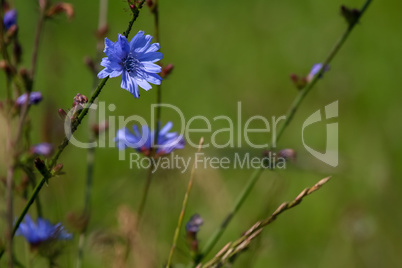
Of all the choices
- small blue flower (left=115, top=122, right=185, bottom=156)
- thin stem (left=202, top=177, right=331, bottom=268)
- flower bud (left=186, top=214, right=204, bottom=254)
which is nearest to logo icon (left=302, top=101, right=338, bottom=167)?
small blue flower (left=115, top=122, right=185, bottom=156)

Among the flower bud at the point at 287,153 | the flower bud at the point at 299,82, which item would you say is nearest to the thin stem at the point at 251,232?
the flower bud at the point at 287,153

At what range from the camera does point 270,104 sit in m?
4.72

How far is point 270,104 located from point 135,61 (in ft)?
10.6

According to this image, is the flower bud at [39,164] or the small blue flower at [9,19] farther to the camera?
the small blue flower at [9,19]

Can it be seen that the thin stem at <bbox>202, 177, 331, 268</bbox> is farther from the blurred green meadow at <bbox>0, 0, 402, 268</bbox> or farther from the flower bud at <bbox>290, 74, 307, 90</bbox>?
the blurred green meadow at <bbox>0, 0, 402, 268</bbox>

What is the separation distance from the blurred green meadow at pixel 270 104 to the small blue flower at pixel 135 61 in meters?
1.11

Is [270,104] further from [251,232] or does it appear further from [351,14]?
[251,232]

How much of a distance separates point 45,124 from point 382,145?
2702mm

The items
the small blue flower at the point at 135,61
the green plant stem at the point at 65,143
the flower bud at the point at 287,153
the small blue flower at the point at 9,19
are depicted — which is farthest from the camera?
the flower bud at the point at 287,153

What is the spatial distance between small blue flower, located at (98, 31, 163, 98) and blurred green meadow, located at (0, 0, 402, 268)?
43.8 inches

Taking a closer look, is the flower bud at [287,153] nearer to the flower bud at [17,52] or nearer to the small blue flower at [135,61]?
the small blue flower at [135,61]

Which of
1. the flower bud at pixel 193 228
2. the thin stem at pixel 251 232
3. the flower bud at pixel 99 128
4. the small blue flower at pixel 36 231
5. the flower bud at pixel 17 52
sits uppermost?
the flower bud at pixel 17 52

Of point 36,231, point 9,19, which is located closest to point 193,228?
point 36,231

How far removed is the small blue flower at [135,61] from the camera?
1.49 m
